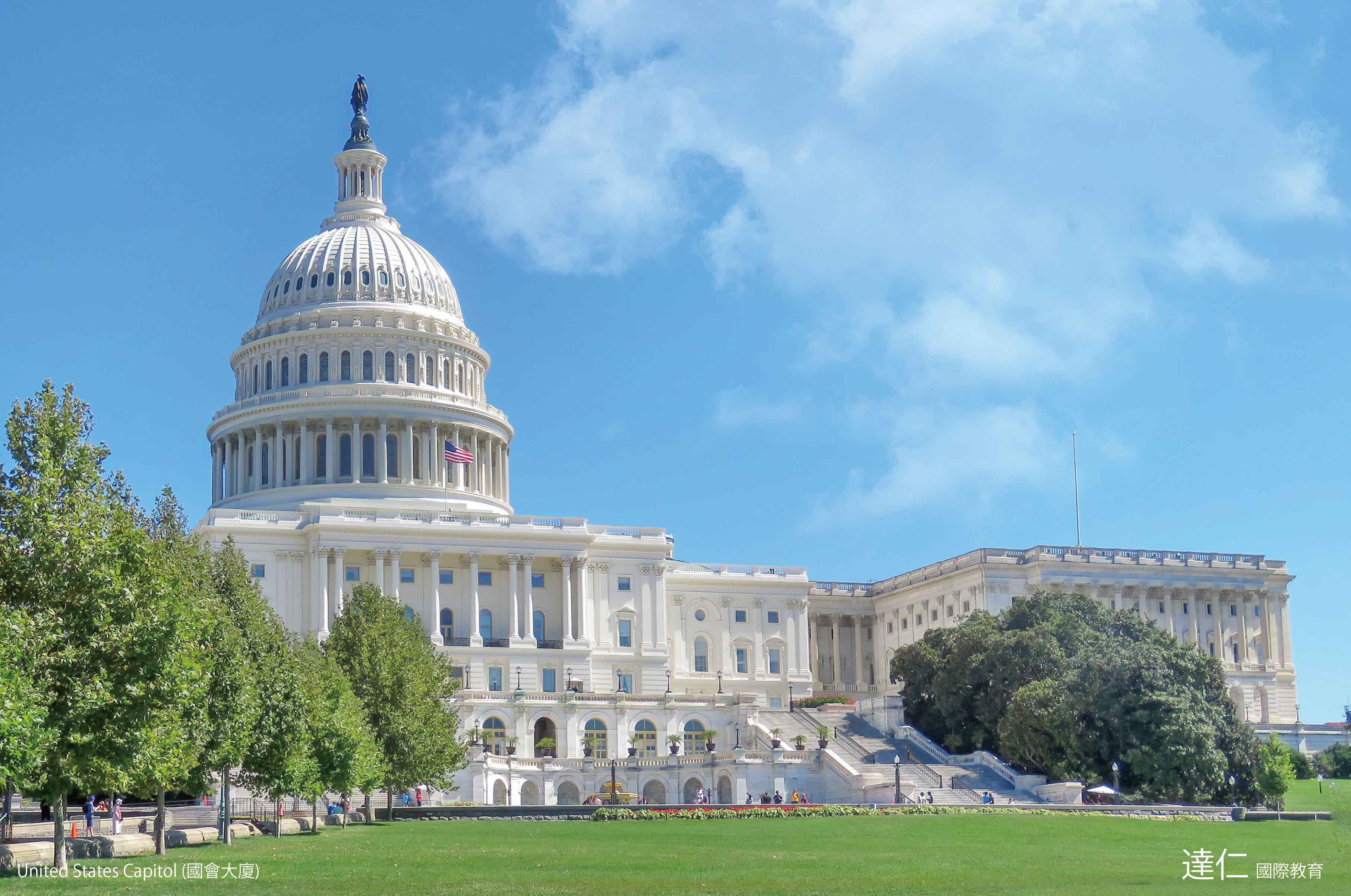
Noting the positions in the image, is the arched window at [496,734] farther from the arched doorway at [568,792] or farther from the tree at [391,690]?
the tree at [391,690]

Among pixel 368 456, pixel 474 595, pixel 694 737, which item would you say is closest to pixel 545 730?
pixel 694 737

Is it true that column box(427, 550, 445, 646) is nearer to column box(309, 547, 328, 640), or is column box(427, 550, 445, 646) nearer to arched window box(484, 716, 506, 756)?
column box(309, 547, 328, 640)

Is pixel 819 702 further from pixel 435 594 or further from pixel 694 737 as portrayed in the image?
pixel 435 594

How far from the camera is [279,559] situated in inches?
4916

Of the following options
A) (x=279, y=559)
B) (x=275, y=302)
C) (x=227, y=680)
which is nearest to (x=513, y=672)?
(x=279, y=559)

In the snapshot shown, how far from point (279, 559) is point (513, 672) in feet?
61.4

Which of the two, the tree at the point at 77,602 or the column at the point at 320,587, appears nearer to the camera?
the tree at the point at 77,602

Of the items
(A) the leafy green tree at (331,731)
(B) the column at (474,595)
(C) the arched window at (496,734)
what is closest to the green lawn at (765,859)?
(A) the leafy green tree at (331,731)

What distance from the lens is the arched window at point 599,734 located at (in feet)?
378

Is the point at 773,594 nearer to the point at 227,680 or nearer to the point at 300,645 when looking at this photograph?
the point at 300,645

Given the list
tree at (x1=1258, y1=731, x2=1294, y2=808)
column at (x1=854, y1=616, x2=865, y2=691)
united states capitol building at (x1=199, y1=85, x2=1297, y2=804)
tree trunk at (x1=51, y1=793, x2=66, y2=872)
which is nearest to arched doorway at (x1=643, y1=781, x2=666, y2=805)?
united states capitol building at (x1=199, y1=85, x2=1297, y2=804)

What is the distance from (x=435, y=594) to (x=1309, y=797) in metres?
60.7

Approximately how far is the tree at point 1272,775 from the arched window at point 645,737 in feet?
134

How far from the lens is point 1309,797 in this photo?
98.2 meters
